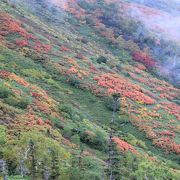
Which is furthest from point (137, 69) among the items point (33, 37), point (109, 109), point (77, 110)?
point (77, 110)

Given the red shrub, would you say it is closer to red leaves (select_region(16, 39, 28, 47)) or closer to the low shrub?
red leaves (select_region(16, 39, 28, 47))

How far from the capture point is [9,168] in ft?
87.8

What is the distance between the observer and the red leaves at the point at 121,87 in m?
58.7

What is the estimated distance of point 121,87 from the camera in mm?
61031

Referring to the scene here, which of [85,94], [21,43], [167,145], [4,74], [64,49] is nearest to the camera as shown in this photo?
[4,74]

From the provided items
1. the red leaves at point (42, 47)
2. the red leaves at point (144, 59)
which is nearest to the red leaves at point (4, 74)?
the red leaves at point (42, 47)

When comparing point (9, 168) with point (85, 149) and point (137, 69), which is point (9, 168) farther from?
point (137, 69)

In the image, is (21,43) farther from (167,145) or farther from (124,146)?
(124,146)

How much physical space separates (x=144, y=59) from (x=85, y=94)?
31.5 meters

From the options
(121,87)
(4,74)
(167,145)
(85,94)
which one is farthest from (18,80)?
(121,87)

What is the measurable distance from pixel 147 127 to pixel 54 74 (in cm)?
1451

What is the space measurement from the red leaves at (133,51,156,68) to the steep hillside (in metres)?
0.19

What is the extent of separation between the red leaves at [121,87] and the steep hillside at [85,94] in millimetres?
221

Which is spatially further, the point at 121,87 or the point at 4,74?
the point at 121,87
